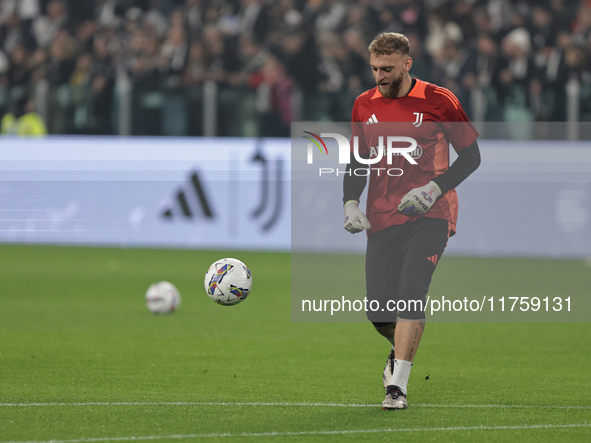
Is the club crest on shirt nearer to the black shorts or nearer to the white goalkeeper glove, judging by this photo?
the white goalkeeper glove

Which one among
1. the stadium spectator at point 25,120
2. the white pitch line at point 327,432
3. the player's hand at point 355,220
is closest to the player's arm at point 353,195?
the player's hand at point 355,220

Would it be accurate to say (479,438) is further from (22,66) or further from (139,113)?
(22,66)

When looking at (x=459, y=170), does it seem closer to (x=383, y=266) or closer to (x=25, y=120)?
(x=383, y=266)

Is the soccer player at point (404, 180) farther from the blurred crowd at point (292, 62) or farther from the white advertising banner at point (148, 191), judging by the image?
the white advertising banner at point (148, 191)

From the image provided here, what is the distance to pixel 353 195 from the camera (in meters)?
6.70

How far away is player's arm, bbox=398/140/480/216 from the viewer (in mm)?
6230

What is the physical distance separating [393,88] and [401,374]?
1.75 m

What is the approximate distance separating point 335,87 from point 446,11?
2498 millimetres

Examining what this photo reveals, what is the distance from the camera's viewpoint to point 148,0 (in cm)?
2067

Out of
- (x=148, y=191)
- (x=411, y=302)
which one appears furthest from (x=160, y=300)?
(x=148, y=191)

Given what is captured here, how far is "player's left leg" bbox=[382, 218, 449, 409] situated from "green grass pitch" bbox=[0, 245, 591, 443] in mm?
168

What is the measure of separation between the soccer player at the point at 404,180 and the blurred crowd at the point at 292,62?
10094 mm

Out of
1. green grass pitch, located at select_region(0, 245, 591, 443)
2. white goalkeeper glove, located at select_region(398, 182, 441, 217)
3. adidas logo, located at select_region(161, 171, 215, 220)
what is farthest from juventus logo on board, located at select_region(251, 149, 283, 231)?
white goalkeeper glove, located at select_region(398, 182, 441, 217)

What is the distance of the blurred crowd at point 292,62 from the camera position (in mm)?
16750
